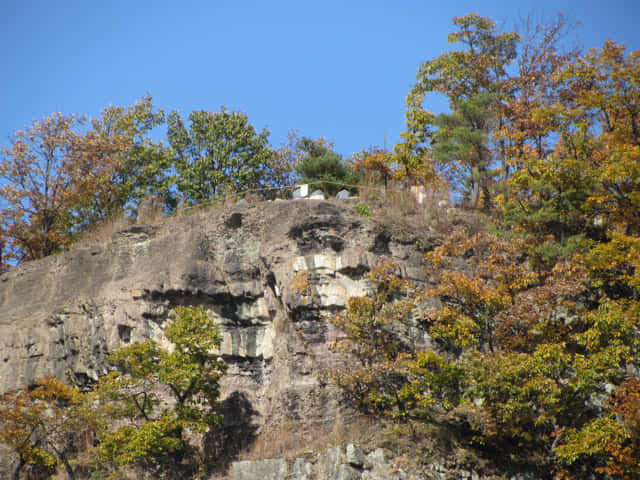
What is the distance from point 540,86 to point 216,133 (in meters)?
15.1

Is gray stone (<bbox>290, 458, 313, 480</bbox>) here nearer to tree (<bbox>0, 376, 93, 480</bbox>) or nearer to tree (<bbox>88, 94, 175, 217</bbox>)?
tree (<bbox>0, 376, 93, 480</bbox>)

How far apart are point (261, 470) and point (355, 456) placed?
254 centimetres

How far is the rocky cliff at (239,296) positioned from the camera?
2108 centimetres

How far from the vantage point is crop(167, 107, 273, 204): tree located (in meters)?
33.5

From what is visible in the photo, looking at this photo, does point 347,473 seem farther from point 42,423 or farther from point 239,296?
point 42,423

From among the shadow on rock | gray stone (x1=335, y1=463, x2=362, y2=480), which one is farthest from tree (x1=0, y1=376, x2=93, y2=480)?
gray stone (x1=335, y1=463, x2=362, y2=480)

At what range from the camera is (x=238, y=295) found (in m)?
23.0

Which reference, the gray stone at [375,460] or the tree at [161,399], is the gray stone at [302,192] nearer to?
the tree at [161,399]

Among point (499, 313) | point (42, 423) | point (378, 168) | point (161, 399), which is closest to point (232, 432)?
point (161, 399)

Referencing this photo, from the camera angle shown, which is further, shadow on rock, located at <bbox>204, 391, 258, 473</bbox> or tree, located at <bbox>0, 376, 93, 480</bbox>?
shadow on rock, located at <bbox>204, 391, 258, 473</bbox>

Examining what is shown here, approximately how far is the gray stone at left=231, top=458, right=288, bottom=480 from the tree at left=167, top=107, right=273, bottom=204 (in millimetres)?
16845

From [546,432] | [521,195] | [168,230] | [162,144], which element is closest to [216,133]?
[162,144]

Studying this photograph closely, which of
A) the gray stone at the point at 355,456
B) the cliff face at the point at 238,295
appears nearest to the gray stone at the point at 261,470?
the gray stone at the point at 355,456

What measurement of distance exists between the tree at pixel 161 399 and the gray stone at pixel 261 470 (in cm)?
156
